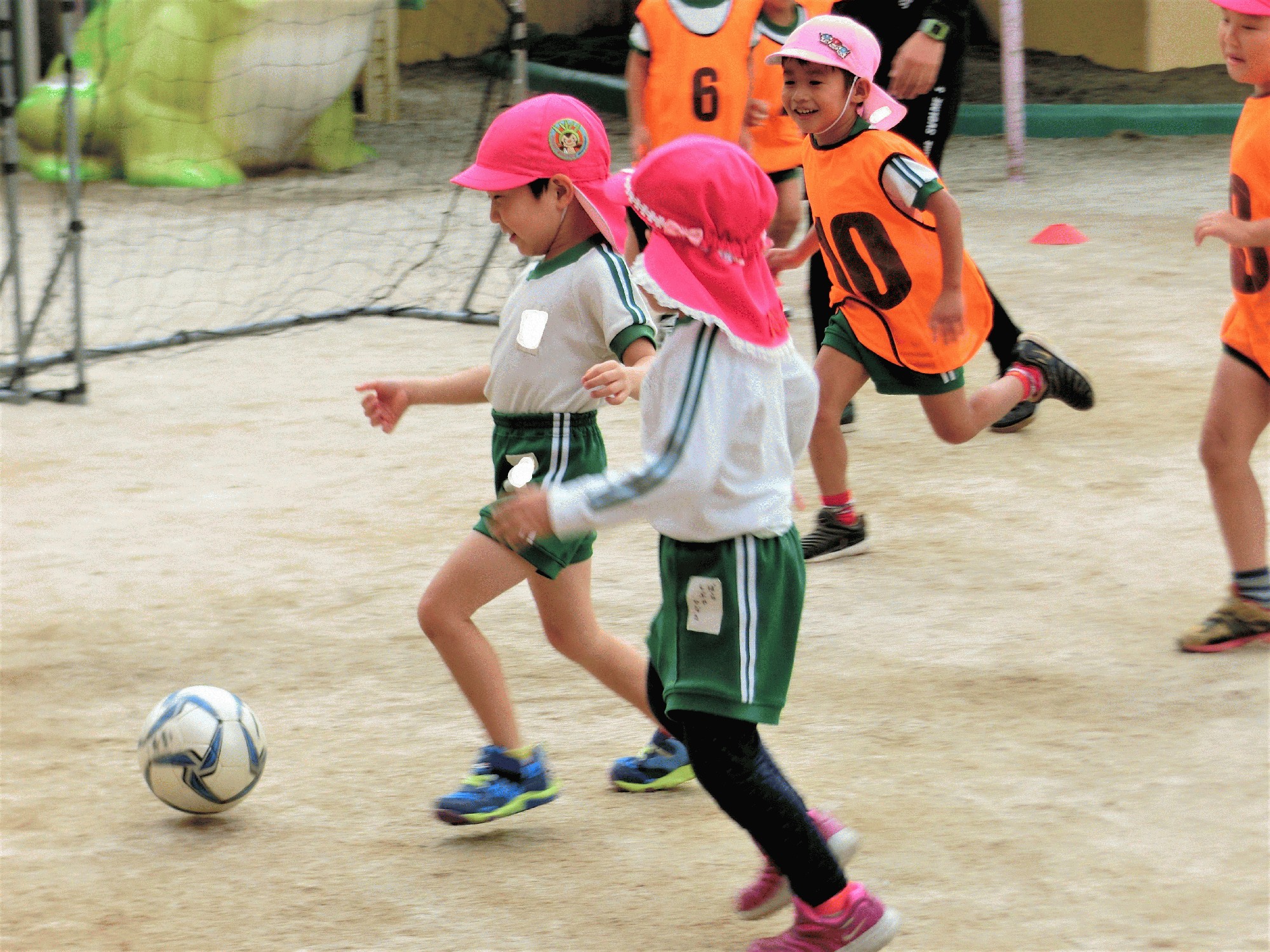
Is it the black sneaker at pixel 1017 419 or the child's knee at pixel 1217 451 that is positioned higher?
the child's knee at pixel 1217 451

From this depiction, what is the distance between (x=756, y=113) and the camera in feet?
22.0

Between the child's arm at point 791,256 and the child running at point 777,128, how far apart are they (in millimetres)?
2219

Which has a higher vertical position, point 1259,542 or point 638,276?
point 638,276

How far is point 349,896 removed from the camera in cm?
295

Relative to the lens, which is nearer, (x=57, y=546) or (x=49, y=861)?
(x=49, y=861)

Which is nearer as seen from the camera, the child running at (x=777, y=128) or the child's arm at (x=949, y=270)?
the child's arm at (x=949, y=270)

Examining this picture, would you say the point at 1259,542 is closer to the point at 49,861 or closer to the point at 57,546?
the point at 49,861

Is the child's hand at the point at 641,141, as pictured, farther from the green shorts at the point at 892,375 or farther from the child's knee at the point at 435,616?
the child's knee at the point at 435,616

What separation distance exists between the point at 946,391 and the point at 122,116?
962 cm

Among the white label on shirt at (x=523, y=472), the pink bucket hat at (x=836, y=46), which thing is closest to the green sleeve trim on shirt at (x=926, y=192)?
the pink bucket hat at (x=836, y=46)

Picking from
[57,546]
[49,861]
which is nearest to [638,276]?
[49,861]

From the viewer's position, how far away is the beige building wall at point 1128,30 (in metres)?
15.1

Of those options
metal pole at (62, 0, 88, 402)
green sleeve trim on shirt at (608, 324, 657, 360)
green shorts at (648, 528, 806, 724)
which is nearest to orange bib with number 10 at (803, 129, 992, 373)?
green sleeve trim on shirt at (608, 324, 657, 360)

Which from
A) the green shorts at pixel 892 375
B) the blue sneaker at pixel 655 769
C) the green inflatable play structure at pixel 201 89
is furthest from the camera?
the green inflatable play structure at pixel 201 89
